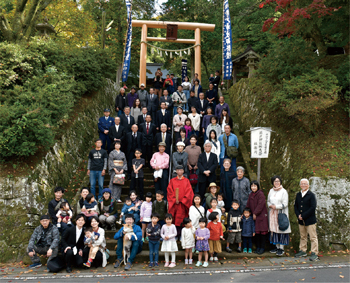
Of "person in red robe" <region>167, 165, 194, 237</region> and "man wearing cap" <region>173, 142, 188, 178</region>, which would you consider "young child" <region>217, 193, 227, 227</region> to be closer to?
"person in red robe" <region>167, 165, 194, 237</region>

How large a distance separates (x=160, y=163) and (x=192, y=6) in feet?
45.4

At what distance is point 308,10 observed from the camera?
7.71 m

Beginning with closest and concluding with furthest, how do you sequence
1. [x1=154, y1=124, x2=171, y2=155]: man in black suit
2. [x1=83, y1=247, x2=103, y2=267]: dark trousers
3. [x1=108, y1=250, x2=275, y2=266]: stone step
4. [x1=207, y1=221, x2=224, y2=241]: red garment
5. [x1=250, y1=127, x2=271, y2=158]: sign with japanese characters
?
1. [x1=83, y1=247, x2=103, y2=267]: dark trousers
2. [x1=207, y1=221, x2=224, y2=241]: red garment
3. [x1=108, y1=250, x2=275, y2=266]: stone step
4. [x1=250, y1=127, x2=271, y2=158]: sign with japanese characters
5. [x1=154, y1=124, x2=171, y2=155]: man in black suit

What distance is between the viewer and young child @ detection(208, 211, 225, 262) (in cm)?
608

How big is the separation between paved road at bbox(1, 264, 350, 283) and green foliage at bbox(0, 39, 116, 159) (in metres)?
3.23

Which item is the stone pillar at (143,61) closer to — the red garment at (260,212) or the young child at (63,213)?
the young child at (63,213)

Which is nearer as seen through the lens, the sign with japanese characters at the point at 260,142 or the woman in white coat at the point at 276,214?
the woman in white coat at the point at 276,214

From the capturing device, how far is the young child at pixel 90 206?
21.3 ft

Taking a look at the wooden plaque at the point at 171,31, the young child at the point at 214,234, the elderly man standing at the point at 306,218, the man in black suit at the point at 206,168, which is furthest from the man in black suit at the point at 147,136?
the wooden plaque at the point at 171,31

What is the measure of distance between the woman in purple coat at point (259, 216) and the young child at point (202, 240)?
1.25m

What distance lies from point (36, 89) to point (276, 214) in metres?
7.17

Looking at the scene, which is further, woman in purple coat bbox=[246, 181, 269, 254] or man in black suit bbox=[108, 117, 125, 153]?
man in black suit bbox=[108, 117, 125, 153]

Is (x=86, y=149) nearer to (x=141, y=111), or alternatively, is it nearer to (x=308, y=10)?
(x=141, y=111)

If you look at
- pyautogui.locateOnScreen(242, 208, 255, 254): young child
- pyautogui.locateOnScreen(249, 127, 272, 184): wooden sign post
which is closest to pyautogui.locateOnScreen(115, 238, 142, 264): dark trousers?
pyautogui.locateOnScreen(242, 208, 255, 254): young child
